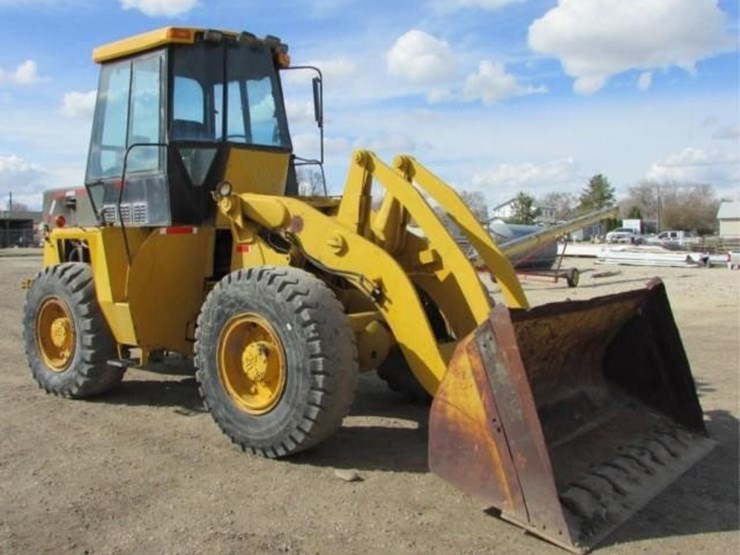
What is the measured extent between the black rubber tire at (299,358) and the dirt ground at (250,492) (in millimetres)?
222

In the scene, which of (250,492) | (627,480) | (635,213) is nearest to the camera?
(627,480)

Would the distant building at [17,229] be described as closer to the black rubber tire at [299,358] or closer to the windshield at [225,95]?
the windshield at [225,95]

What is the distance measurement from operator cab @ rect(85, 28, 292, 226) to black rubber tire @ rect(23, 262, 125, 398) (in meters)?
0.64

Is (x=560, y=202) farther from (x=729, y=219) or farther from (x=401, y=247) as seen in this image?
(x=401, y=247)

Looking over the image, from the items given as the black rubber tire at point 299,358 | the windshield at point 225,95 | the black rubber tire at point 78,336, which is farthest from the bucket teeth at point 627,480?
the black rubber tire at point 78,336

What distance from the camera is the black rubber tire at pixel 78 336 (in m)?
6.70

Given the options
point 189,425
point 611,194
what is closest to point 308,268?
point 189,425

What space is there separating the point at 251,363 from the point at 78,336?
7.28ft

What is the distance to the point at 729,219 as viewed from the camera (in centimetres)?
8325

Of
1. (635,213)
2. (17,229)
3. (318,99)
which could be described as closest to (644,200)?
(635,213)

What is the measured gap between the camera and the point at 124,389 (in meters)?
7.55

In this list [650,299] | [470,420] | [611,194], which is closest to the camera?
[470,420]

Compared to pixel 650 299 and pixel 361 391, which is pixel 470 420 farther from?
pixel 361 391

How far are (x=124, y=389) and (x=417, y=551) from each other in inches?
175
